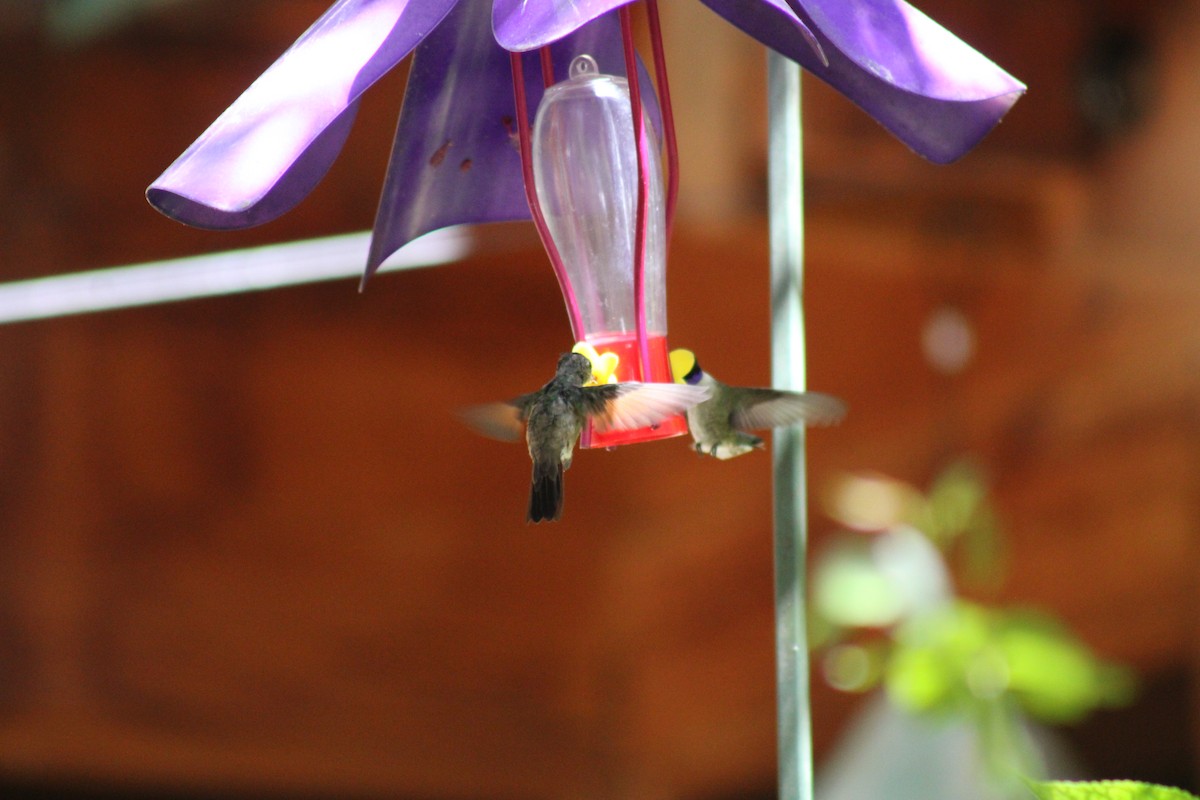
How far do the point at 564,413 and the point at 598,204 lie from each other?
0.59 feet

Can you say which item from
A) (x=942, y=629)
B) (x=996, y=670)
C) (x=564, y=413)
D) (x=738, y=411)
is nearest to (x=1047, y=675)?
(x=996, y=670)

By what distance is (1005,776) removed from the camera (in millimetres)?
2102

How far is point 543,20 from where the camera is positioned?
3.05 ft

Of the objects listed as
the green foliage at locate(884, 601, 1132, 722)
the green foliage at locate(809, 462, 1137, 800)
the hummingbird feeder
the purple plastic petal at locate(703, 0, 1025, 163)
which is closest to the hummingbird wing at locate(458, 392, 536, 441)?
the hummingbird feeder

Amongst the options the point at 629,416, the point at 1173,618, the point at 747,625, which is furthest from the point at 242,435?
the point at 1173,618

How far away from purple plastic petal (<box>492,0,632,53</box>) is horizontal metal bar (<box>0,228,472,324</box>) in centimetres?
75

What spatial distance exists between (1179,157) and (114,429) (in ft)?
7.95

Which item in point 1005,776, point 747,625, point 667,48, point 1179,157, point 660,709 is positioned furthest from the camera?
point 1179,157

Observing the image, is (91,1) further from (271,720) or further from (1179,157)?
(1179,157)

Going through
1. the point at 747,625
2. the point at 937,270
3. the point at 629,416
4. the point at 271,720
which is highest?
the point at 937,270

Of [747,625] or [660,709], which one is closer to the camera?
[660,709]

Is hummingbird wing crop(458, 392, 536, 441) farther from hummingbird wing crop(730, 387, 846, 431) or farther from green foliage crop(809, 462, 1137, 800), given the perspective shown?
green foliage crop(809, 462, 1137, 800)

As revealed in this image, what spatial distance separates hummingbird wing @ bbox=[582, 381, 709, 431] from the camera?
3.57 ft

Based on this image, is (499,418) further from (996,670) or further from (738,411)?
(996,670)
